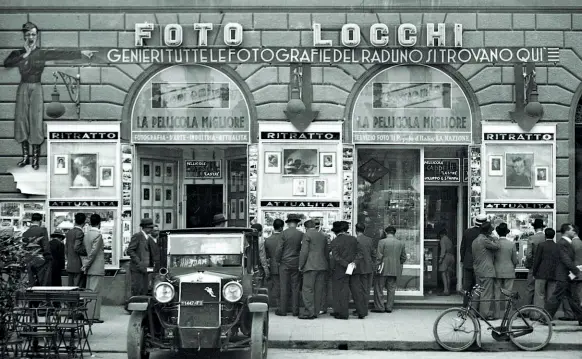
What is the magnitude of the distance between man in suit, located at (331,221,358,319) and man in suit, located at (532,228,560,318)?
11.5 feet

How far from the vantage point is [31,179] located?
18.5 meters

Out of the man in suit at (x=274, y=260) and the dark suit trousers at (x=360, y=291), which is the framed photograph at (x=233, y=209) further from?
the dark suit trousers at (x=360, y=291)

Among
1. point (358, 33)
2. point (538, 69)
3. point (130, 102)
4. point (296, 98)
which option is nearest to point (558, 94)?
point (538, 69)

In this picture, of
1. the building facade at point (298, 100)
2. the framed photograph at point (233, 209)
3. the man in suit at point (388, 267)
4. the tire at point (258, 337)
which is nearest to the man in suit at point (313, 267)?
the man in suit at point (388, 267)

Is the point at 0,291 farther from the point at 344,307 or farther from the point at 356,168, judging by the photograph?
the point at 356,168

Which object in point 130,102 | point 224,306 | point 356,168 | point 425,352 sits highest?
point 130,102

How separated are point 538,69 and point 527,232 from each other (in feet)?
11.5

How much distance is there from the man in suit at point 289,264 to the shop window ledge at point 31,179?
553cm

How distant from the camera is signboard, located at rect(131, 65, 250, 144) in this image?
60.6 ft

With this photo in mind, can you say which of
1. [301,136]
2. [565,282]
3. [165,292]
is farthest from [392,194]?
[165,292]

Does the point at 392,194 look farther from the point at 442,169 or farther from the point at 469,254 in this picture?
the point at 469,254

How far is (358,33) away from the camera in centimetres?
1816

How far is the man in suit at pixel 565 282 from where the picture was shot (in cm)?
1577

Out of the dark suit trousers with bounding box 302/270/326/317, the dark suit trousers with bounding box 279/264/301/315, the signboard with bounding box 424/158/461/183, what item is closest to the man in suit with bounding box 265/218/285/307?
the dark suit trousers with bounding box 279/264/301/315
